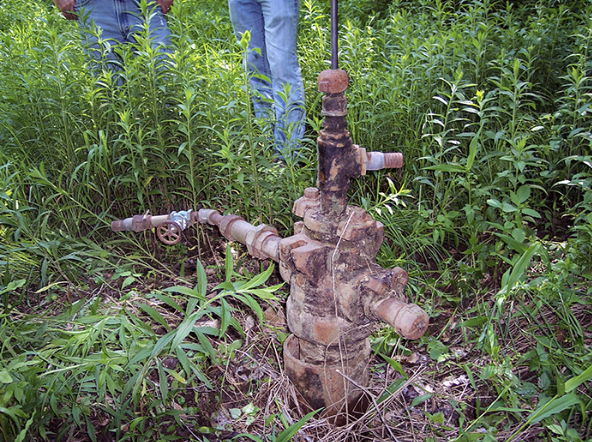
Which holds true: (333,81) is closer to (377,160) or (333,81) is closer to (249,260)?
(377,160)

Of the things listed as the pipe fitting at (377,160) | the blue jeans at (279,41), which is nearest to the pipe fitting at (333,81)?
the pipe fitting at (377,160)

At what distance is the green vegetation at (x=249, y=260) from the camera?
1505 millimetres

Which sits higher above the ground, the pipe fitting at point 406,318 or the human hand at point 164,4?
the human hand at point 164,4

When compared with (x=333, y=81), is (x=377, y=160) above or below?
below

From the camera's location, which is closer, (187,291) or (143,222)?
(187,291)

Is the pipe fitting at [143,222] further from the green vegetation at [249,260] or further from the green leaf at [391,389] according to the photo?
the green leaf at [391,389]

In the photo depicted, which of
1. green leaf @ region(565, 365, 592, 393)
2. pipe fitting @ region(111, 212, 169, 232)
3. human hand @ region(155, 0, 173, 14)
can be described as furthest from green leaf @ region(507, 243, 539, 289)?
human hand @ region(155, 0, 173, 14)

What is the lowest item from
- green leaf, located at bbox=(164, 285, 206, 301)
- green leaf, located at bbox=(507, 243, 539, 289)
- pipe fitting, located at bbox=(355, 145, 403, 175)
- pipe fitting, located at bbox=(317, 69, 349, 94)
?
green leaf, located at bbox=(507, 243, 539, 289)

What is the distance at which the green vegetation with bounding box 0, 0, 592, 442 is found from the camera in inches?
59.2

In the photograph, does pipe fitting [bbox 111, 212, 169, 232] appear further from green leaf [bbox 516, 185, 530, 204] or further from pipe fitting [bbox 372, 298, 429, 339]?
green leaf [bbox 516, 185, 530, 204]

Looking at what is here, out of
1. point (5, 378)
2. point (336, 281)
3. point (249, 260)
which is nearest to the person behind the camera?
point (5, 378)

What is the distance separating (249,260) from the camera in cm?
246

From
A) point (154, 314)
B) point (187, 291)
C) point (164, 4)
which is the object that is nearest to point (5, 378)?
point (154, 314)

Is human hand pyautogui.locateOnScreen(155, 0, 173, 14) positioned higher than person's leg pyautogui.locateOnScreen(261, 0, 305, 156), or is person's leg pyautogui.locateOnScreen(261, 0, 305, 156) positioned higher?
human hand pyautogui.locateOnScreen(155, 0, 173, 14)
